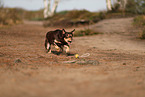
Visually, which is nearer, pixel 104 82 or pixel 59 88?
pixel 59 88

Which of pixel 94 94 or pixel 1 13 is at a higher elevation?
pixel 1 13

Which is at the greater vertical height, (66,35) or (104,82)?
(66,35)

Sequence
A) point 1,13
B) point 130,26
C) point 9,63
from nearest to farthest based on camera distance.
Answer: point 9,63, point 130,26, point 1,13

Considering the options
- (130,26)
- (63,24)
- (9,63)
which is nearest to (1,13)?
(63,24)

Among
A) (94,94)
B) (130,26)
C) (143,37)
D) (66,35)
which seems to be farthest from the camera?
(130,26)

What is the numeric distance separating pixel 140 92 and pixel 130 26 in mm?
11267

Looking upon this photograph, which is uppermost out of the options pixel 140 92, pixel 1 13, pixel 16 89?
pixel 1 13

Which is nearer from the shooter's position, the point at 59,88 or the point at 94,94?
the point at 94,94

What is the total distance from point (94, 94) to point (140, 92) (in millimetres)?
655

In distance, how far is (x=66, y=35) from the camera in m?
5.38

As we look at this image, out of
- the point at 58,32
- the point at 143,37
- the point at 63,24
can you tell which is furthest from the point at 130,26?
the point at 58,32

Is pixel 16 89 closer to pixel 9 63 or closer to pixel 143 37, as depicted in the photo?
pixel 9 63

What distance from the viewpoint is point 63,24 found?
55.2 feet

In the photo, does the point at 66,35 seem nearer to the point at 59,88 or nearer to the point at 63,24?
the point at 59,88
